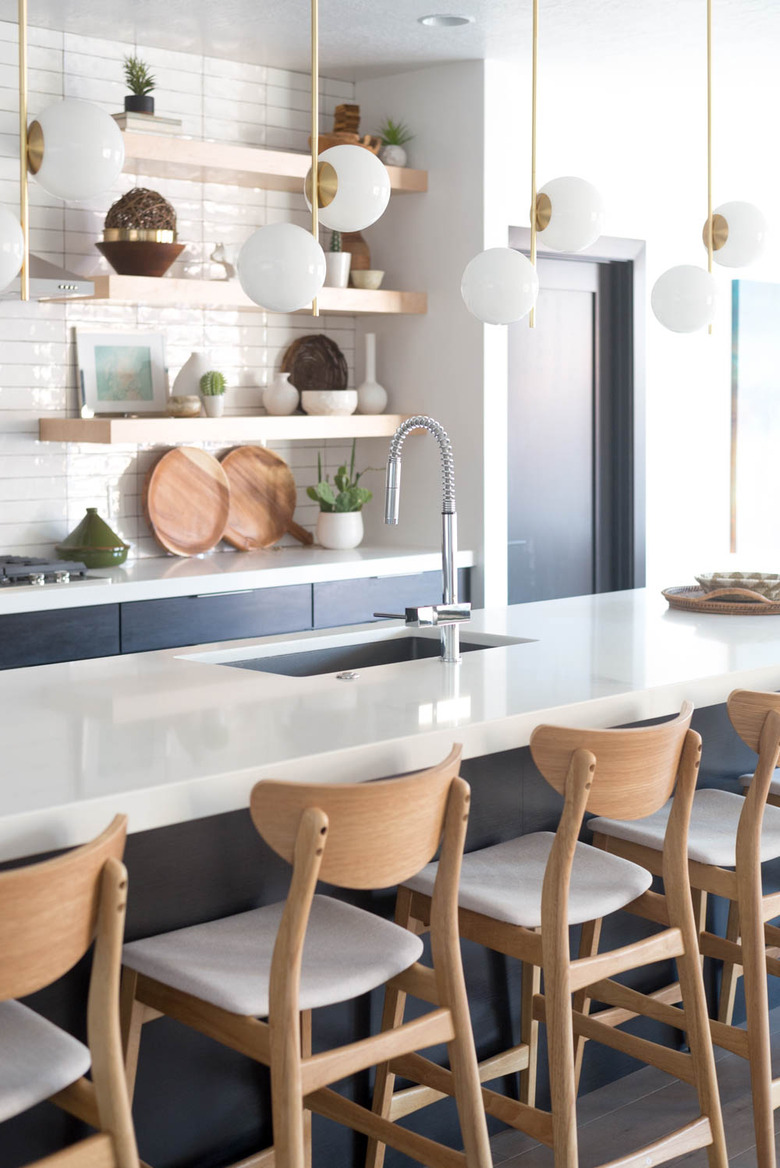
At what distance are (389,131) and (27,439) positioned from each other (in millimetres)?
1944

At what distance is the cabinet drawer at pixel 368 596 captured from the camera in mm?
4945

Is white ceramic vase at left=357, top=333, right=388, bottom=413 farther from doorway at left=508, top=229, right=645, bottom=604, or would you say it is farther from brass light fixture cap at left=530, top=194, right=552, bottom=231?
brass light fixture cap at left=530, top=194, right=552, bottom=231

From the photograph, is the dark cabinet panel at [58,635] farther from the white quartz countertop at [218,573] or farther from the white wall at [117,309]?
the white wall at [117,309]

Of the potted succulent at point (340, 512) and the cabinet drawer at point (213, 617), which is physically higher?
the potted succulent at point (340, 512)

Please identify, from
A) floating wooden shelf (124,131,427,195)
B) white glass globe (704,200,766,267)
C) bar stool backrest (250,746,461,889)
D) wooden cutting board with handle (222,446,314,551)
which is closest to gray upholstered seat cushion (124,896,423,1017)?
bar stool backrest (250,746,461,889)

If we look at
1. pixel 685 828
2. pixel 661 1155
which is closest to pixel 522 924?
pixel 685 828

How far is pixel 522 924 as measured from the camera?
7.59 ft

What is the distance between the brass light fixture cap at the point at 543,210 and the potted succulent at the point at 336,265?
201 cm

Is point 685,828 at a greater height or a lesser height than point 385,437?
lesser

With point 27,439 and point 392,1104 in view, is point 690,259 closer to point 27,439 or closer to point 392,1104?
point 27,439

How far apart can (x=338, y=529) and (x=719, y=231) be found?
7.20ft

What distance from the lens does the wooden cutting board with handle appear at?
17.7 ft

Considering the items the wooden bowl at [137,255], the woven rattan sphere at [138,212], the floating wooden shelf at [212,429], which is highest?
the woven rattan sphere at [138,212]

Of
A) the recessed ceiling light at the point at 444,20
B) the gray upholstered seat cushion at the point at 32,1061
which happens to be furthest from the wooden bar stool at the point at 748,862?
the recessed ceiling light at the point at 444,20
